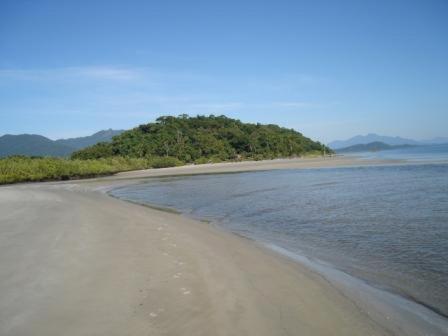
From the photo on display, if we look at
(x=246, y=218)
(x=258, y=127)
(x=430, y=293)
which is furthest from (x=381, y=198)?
(x=258, y=127)

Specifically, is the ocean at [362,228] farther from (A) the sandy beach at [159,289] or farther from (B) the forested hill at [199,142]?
(B) the forested hill at [199,142]

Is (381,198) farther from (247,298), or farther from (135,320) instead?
(135,320)

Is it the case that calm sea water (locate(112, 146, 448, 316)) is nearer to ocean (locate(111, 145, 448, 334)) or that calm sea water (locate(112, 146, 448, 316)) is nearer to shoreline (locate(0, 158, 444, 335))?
ocean (locate(111, 145, 448, 334))

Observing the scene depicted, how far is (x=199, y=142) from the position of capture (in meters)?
102

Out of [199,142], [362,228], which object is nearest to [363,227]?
[362,228]

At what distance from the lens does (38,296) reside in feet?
21.7

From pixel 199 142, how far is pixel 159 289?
95662 mm

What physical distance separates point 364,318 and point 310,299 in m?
1.04

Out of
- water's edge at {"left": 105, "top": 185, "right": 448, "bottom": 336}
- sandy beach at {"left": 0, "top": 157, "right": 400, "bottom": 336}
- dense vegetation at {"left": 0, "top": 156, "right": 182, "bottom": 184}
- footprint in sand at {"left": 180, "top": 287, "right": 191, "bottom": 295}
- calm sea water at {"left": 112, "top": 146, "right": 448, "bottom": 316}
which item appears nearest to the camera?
sandy beach at {"left": 0, "top": 157, "right": 400, "bottom": 336}

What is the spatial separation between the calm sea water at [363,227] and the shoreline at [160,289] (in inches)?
55.8

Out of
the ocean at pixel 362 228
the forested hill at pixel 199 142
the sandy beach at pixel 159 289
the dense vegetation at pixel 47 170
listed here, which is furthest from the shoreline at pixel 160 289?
the forested hill at pixel 199 142

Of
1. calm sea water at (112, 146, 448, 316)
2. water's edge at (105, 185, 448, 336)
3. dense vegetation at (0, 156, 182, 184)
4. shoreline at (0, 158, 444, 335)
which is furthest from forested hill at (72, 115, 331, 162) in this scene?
water's edge at (105, 185, 448, 336)

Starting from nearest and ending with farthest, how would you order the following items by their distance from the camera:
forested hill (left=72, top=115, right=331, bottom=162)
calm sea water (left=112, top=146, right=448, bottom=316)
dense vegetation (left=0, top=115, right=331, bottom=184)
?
calm sea water (left=112, top=146, right=448, bottom=316)
dense vegetation (left=0, top=115, right=331, bottom=184)
forested hill (left=72, top=115, right=331, bottom=162)

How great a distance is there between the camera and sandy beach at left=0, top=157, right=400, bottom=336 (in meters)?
5.62
